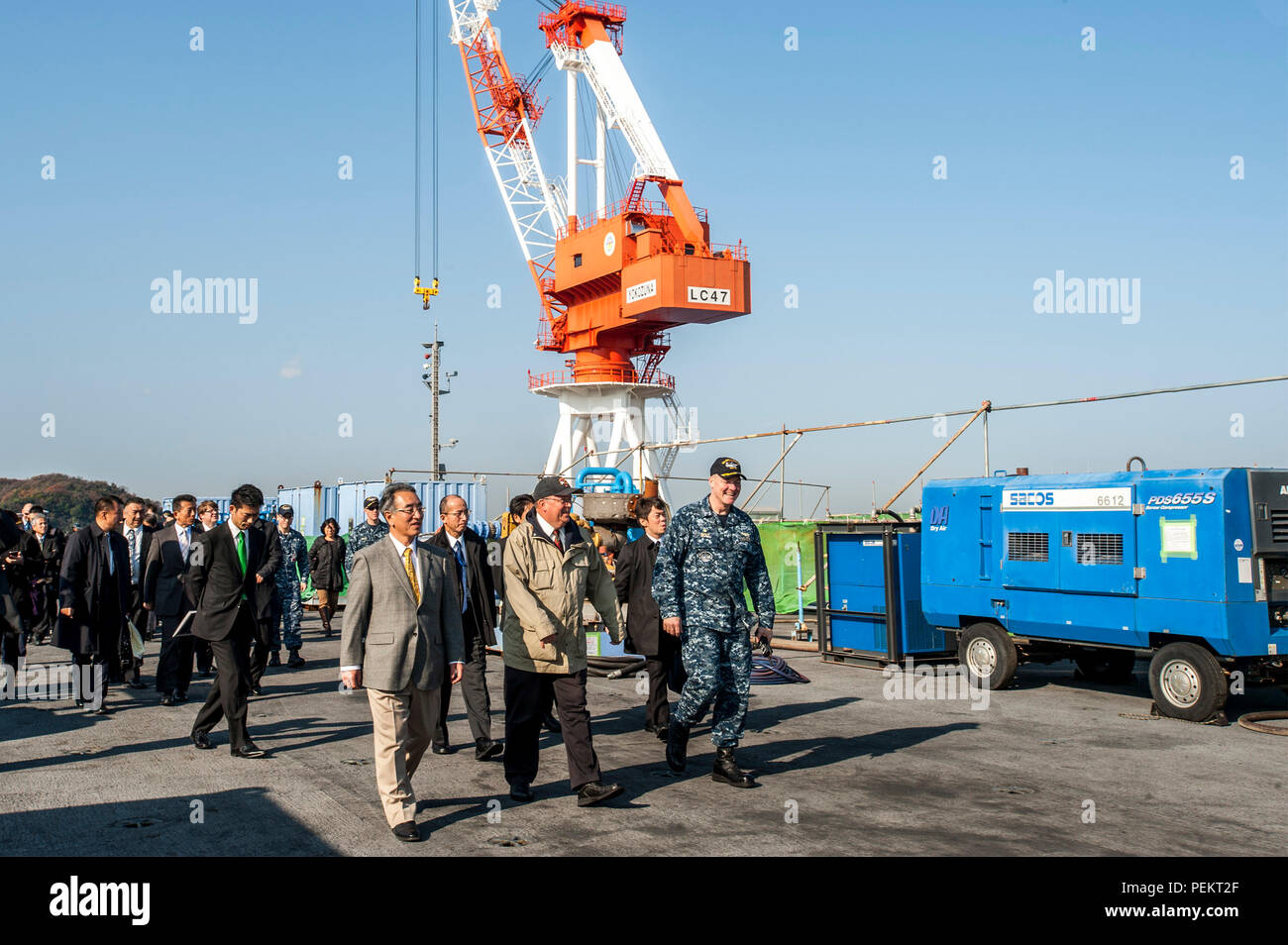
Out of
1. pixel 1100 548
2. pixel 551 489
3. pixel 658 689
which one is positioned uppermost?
pixel 551 489

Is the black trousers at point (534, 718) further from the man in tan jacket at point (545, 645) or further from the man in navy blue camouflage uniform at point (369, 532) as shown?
the man in navy blue camouflage uniform at point (369, 532)

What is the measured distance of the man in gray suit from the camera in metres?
5.68

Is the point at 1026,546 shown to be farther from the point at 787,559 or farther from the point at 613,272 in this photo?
the point at 613,272

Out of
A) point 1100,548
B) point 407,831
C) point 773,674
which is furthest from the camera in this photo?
point 773,674

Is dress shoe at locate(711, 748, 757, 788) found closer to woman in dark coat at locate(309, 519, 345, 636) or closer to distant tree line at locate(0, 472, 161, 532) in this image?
woman in dark coat at locate(309, 519, 345, 636)

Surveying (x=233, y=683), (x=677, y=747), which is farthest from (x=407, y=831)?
(x=233, y=683)

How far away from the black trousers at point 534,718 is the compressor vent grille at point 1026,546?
594 cm

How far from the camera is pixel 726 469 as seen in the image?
7.15m

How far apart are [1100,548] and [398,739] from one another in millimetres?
7219

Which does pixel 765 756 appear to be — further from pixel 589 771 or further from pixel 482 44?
pixel 482 44

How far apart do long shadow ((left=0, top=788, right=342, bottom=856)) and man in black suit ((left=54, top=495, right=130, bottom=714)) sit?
13.6 ft
